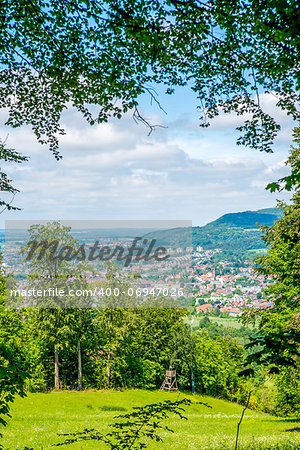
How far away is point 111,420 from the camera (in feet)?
58.7

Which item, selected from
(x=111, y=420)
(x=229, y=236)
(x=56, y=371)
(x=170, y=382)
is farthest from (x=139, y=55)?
(x=229, y=236)

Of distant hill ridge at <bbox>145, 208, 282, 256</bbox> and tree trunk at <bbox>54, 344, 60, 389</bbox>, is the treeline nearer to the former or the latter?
tree trunk at <bbox>54, 344, 60, 389</bbox>

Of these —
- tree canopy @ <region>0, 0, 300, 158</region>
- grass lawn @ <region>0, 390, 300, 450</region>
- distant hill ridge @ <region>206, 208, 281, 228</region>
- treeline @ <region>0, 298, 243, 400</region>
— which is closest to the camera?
tree canopy @ <region>0, 0, 300, 158</region>

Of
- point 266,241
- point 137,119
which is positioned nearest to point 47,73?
point 137,119

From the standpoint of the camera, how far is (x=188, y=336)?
4784 cm

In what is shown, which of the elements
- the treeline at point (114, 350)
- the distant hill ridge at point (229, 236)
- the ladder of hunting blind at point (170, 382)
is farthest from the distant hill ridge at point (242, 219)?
the ladder of hunting blind at point (170, 382)

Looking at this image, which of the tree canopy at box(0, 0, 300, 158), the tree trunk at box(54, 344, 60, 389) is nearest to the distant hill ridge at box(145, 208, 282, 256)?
the tree trunk at box(54, 344, 60, 389)

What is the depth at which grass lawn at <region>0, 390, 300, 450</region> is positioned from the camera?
460 inches

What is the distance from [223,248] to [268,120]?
423 feet

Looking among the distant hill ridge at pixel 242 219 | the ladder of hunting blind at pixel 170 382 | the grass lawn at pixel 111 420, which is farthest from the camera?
the distant hill ridge at pixel 242 219

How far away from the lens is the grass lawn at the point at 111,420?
38.3ft

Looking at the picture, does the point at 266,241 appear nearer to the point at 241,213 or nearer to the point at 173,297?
the point at 173,297

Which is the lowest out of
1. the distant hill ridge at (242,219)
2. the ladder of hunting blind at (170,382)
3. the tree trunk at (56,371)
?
the ladder of hunting blind at (170,382)

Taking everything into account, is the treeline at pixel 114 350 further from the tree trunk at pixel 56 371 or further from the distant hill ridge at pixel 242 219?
the distant hill ridge at pixel 242 219
